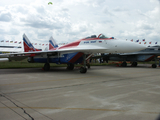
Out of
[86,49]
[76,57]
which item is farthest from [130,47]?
[76,57]

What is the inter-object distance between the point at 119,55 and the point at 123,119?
1922cm

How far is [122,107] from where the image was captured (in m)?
3.85

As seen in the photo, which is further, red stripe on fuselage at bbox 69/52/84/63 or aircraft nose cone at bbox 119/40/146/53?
red stripe on fuselage at bbox 69/52/84/63

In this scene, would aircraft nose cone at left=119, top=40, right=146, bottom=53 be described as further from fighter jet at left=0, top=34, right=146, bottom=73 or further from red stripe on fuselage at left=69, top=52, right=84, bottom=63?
red stripe on fuselage at left=69, top=52, right=84, bottom=63

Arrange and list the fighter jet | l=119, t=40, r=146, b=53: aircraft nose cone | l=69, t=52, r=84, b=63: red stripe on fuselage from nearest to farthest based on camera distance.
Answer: l=119, t=40, r=146, b=53: aircraft nose cone → the fighter jet → l=69, t=52, r=84, b=63: red stripe on fuselage

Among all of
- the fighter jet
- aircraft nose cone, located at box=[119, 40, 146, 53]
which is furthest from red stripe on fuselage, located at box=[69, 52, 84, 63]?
aircraft nose cone, located at box=[119, 40, 146, 53]

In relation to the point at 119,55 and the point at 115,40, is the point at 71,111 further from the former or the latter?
the point at 119,55

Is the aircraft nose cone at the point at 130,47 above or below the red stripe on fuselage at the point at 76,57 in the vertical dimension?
above

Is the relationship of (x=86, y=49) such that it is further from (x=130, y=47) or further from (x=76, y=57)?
(x=130, y=47)

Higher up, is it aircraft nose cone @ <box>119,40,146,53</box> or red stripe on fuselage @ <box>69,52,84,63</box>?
aircraft nose cone @ <box>119,40,146,53</box>

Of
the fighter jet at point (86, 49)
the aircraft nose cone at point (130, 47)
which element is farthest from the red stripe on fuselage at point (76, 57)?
the aircraft nose cone at point (130, 47)

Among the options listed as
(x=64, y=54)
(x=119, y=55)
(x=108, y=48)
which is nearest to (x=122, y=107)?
(x=108, y=48)

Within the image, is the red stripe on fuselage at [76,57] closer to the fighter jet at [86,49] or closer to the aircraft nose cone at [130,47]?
the fighter jet at [86,49]

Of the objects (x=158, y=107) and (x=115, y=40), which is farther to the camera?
(x=115, y=40)
